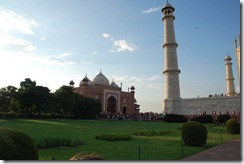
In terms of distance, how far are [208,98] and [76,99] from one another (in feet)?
64.3

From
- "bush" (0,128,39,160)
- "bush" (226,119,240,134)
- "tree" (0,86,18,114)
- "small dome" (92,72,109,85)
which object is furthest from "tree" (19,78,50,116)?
"bush" (0,128,39,160)

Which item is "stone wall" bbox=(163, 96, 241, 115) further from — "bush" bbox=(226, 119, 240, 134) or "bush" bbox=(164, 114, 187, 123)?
"bush" bbox=(226, 119, 240, 134)

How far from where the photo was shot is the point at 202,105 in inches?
1340

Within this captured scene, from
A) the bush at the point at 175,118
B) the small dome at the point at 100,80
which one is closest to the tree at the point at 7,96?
the bush at the point at 175,118

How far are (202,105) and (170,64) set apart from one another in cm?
743

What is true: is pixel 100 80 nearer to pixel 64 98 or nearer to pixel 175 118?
pixel 64 98

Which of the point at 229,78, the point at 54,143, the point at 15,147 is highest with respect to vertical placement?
the point at 229,78

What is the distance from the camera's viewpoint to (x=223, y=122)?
28781 millimetres

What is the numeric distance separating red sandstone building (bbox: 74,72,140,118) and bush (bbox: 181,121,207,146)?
3791 centimetres

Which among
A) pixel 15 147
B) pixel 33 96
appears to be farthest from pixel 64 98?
pixel 15 147

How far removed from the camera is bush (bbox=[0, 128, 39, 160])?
5102mm

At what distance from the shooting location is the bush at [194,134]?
11930 mm

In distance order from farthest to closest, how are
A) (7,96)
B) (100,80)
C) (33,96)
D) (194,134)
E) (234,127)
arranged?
(100,80)
(7,96)
(33,96)
(234,127)
(194,134)

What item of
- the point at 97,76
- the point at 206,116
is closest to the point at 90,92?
the point at 97,76
